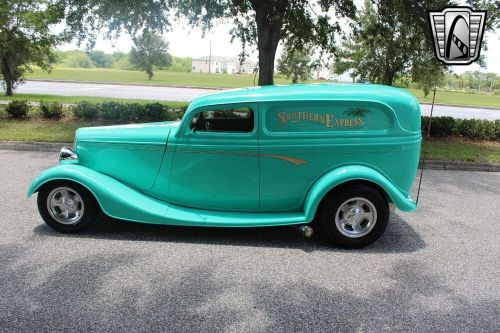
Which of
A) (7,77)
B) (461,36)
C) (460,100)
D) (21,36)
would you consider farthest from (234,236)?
(460,100)

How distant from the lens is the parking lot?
116 inches

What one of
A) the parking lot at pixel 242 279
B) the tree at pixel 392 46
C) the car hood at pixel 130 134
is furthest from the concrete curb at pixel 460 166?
the car hood at pixel 130 134

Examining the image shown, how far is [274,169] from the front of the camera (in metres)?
4.29

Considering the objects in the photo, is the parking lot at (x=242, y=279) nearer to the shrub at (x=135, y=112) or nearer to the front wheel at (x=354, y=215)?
the front wheel at (x=354, y=215)

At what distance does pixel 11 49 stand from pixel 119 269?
14.3 m

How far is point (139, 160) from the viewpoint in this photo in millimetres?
4516

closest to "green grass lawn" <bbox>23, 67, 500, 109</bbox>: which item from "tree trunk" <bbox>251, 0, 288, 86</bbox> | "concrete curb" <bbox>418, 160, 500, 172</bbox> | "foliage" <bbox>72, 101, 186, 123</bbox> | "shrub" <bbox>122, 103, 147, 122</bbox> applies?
"tree trunk" <bbox>251, 0, 288, 86</bbox>

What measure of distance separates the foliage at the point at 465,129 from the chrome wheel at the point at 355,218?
7511mm

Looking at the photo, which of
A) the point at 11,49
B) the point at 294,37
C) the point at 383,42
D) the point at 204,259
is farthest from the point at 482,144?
the point at 11,49

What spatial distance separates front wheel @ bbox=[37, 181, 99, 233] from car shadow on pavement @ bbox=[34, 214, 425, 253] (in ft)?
0.40

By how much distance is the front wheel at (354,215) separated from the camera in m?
4.20

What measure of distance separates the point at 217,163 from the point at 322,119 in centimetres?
120

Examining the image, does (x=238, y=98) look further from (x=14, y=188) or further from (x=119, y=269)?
(x=14, y=188)

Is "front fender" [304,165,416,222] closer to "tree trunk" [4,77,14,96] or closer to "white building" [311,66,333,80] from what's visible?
"white building" [311,66,333,80]
